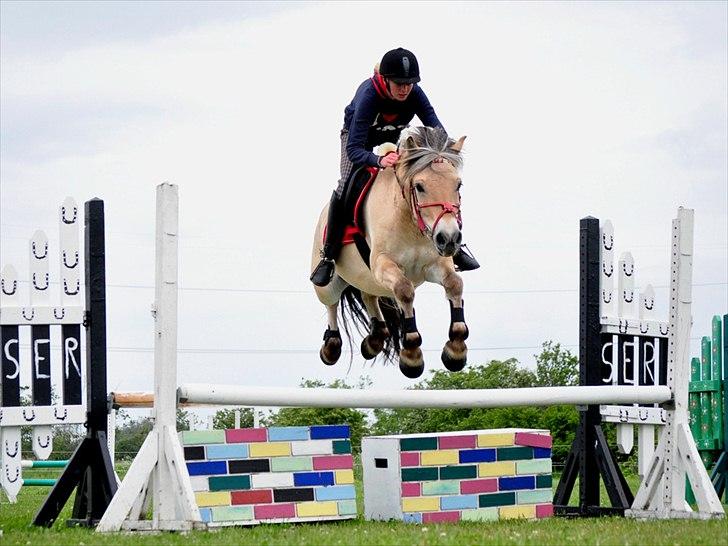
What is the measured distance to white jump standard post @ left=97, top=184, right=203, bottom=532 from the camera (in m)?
5.22

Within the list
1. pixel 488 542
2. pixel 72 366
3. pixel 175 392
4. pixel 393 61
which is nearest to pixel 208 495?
pixel 175 392

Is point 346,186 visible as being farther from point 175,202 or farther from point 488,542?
point 488,542

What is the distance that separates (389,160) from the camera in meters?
5.88

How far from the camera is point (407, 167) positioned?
18.9 ft

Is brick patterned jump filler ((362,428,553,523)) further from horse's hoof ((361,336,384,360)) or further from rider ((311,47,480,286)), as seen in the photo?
rider ((311,47,480,286))

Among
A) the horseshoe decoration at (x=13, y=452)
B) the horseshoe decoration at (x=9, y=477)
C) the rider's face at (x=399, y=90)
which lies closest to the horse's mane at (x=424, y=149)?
the rider's face at (x=399, y=90)

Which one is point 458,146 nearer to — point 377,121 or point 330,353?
point 377,121

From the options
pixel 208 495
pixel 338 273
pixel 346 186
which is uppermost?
pixel 346 186

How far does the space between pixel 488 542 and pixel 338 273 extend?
8.49 ft

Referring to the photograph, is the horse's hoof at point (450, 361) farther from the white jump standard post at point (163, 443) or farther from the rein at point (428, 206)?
the white jump standard post at point (163, 443)

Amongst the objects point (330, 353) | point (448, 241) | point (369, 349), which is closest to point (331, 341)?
point (330, 353)

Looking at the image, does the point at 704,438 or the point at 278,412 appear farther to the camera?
the point at 278,412

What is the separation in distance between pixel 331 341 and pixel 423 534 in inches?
87.8

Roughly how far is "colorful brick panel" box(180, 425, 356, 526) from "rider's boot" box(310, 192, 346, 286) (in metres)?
0.99
